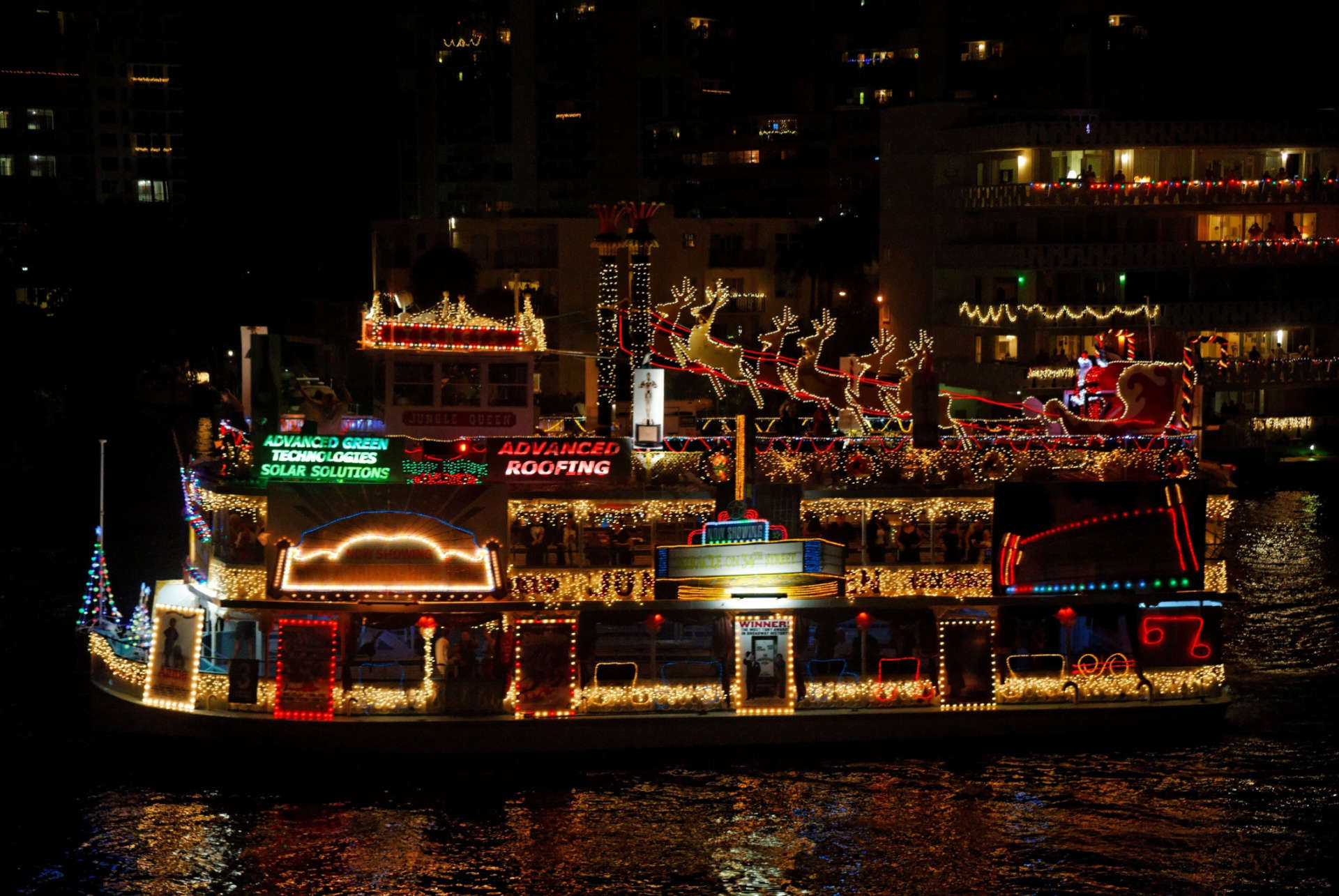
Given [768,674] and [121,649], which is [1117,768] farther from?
[121,649]

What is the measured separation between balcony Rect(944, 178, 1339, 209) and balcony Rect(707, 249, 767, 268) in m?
18.6

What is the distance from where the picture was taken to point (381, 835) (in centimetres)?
2205

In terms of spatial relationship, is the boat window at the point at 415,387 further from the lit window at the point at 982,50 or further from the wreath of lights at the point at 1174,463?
the lit window at the point at 982,50

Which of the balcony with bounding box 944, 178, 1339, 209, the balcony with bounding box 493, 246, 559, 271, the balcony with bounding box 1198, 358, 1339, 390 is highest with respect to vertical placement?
the balcony with bounding box 944, 178, 1339, 209

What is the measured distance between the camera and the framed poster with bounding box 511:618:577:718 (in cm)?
2375

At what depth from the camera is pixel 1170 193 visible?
5894cm

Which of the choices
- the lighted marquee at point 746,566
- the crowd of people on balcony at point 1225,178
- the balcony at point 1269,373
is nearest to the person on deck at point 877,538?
the lighted marquee at point 746,566

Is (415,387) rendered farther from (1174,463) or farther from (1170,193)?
(1170,193)

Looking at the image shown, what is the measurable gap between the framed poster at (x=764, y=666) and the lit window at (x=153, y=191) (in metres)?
95.0

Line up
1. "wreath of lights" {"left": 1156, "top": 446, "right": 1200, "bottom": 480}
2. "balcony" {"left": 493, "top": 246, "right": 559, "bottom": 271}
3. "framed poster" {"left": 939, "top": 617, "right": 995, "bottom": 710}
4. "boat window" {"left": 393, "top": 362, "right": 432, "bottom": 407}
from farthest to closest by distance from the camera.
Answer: "balcony" {"left": 493, "top": 246, "right": 559, "bottom": 271} < "boat window" {"left": 393, "top": 362, "right": 432, "bottom": 407} < "wreath of lights" {"left": 1156, "top": 446, "right": 1200, "bottom": 480} < "framed poster" {"left": 939, "top": 617, "right": 995, "bottom": 710}

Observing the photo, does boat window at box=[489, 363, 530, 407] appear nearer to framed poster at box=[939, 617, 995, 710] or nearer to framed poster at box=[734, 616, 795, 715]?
framed poster at box=[734, 616, 795, 715]

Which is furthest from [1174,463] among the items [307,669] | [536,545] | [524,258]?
[524,258]

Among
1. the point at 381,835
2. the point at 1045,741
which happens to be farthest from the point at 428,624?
the point at 1045,741

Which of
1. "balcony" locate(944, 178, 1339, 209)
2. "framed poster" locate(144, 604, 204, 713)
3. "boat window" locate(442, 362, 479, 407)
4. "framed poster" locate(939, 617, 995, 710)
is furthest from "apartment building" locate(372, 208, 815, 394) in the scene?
"framed poster" locate(939, 617, 995, 710)
